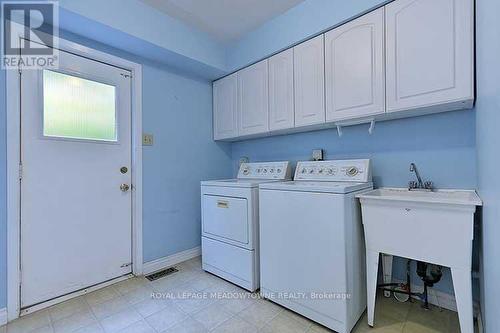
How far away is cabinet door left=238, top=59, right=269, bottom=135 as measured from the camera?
2363 mm

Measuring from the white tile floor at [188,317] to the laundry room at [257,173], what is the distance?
0.04ft

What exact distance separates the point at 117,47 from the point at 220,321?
2.38 metres

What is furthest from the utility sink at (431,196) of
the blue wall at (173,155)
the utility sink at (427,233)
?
the blue wall at (173,155)

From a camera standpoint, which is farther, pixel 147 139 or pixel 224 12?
pixel 147 139

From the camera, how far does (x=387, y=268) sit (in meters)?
1.88

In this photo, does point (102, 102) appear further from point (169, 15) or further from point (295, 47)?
point (295, 47)

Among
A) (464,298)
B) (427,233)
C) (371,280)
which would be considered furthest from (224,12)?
(464,298)

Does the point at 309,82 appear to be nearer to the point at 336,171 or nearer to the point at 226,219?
the point at 336,171

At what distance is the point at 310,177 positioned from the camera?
2.14m

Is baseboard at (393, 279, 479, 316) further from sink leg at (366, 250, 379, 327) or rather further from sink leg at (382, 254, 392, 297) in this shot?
sink leg at (366, 250, 379, 327)

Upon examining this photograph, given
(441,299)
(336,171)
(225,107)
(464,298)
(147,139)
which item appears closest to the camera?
(464,298)

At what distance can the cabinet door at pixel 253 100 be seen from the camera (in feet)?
7.75

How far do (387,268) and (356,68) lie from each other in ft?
5.10

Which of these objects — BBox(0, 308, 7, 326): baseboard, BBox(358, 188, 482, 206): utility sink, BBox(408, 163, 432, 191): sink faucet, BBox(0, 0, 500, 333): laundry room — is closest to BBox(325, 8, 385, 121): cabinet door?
BBox(0, 0, 500, 333): laundry room
